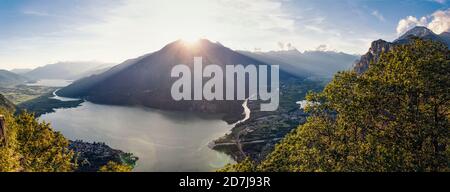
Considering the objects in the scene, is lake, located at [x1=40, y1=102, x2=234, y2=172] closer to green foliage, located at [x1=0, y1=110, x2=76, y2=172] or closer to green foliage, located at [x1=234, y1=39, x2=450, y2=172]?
green foliage, located at [x1=0, y1=110, x2=76, y2=172]

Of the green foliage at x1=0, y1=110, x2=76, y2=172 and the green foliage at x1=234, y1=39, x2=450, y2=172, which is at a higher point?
the green foliage at x1=234, y1=39, x2=450, y2=172

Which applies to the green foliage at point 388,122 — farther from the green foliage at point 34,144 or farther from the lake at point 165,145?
the lake at point 165,145

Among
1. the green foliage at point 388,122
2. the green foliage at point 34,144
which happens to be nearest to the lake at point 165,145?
the green foliage at point 34,144

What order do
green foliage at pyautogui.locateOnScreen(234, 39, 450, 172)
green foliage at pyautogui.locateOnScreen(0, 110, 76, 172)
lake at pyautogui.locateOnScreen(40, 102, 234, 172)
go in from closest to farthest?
green foliage at pyautogui.locateOnScreen(234, 39, 450, 172) < green foliage at pyautogui.locateOnScreen(0, 110, 76, 172) < lake at pyautogui.locateOnScreen(40, 102, 234, 172)

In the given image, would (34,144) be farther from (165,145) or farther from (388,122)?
(165,145)

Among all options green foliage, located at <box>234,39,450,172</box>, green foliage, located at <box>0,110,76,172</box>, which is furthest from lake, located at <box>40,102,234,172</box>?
green foliage, located at <box>234,39,450,172</box>

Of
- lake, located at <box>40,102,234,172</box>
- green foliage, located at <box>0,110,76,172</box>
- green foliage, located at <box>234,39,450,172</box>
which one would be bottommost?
lake, located at <box>40,102,234,172</box>
